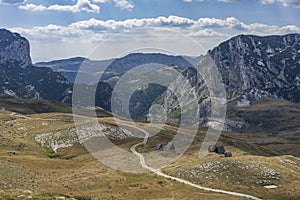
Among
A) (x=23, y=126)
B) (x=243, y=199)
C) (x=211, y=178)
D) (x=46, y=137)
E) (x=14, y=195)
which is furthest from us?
(x=23, y=126)

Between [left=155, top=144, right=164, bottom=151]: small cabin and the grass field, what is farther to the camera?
[left=155, top=144, right=164, bottom=151]: small cabin

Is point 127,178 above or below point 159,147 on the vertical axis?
above

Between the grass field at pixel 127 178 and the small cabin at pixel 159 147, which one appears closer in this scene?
the grass field at pixel 127 178

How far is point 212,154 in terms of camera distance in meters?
125

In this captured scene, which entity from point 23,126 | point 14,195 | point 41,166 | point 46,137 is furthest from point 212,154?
point 23,126

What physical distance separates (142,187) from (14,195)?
105 ft

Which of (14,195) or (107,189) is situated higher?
(14,195)

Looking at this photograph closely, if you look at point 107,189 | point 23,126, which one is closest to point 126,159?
point 107,189

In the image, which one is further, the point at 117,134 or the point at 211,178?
the point at 117,134

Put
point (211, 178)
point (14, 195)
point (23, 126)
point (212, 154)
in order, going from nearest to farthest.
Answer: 1. point (14, 195)
2. point (211, 178)
3. point (212, 154)
4. point (23, 126)

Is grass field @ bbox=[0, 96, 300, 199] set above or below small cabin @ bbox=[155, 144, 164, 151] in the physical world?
above

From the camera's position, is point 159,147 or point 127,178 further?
point 159,147

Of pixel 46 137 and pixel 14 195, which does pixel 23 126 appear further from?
pixel 14 195

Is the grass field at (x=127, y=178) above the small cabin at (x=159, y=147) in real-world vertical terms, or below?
above
